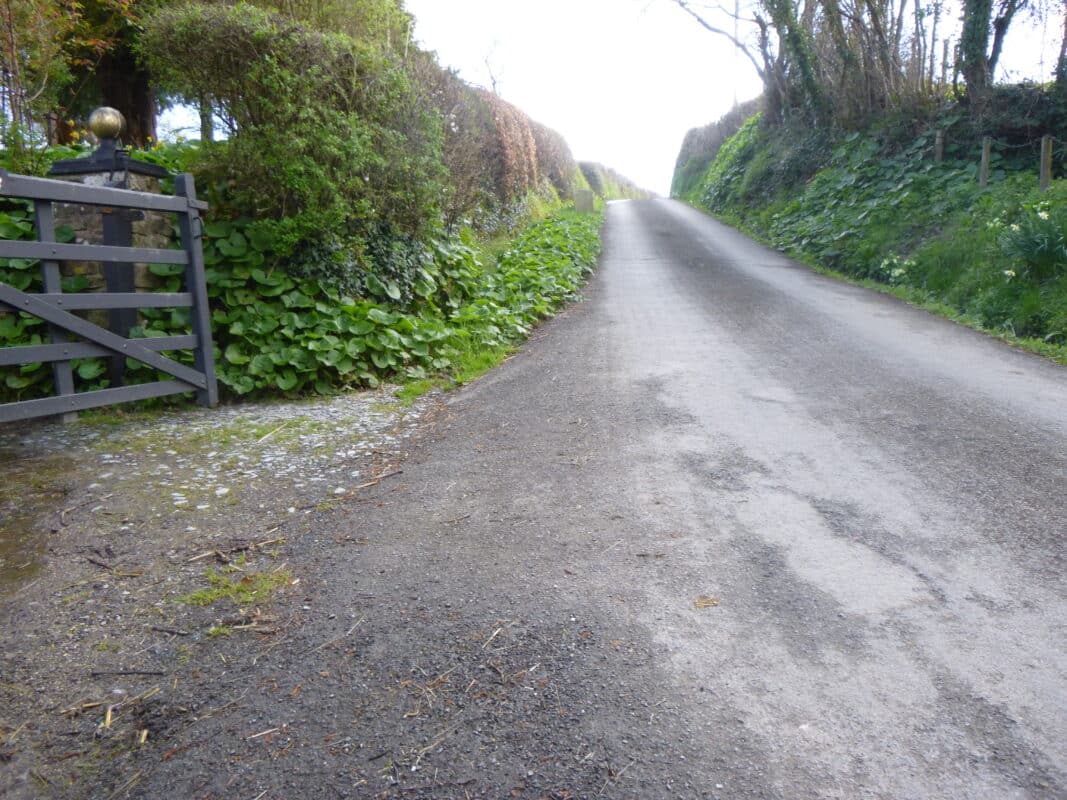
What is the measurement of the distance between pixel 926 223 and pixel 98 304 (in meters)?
12.9

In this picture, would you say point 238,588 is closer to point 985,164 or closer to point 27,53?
point 27,53

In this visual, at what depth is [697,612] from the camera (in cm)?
288

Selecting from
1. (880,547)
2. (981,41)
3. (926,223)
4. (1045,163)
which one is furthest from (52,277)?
(981,41)

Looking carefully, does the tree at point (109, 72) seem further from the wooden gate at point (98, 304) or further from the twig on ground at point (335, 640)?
the twig on ground at point (335, 640)

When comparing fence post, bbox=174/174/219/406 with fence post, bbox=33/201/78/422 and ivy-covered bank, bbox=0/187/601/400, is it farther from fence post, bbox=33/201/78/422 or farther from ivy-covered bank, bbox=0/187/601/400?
fence post, bbox=33/201/78/422

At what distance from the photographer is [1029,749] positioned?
213 centimetres

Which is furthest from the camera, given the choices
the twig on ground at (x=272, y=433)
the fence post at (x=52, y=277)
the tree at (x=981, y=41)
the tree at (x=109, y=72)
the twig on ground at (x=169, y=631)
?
the tree at (x=981, y=41)

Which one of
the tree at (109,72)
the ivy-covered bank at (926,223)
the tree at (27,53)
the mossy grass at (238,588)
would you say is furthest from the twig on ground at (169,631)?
the tree at (109,72)

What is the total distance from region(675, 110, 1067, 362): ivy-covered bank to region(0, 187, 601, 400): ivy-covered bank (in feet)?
20.2

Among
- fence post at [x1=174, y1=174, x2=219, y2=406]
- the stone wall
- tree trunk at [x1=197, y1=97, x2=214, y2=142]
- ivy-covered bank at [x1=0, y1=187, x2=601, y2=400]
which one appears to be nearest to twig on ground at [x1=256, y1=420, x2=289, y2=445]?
ivy-covered bank at [x1=0, y1=187, x2=601, y2=400]

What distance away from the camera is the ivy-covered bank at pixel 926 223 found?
9016 mm

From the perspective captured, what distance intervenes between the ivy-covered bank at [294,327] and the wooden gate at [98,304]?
364mm

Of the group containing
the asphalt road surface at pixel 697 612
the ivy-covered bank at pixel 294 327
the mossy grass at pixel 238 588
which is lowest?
the mossy grass at pixel 238 588

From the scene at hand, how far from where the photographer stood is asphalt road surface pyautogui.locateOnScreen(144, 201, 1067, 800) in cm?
216
